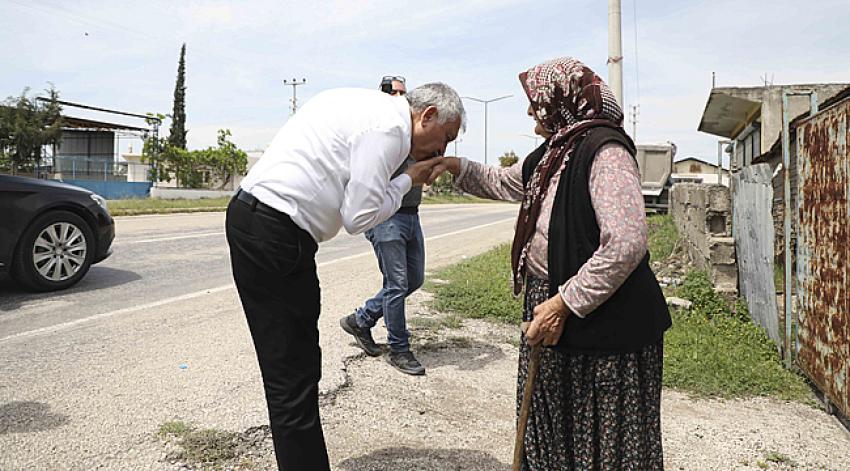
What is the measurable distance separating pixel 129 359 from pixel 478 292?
12.6 ft

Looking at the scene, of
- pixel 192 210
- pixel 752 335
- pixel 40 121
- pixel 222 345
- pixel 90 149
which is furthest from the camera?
pixel 90 149

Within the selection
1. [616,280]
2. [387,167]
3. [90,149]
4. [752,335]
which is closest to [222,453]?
[387,167]

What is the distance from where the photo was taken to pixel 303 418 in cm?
276

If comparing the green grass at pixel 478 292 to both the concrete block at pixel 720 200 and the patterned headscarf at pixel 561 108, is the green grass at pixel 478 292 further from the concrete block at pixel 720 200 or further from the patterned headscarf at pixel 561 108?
the patterned headscarf at pixel 561 108

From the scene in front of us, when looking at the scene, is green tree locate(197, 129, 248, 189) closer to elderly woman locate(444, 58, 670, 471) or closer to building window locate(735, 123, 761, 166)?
building window locate(735, 123, 761, 166)

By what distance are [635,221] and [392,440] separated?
6.44ft

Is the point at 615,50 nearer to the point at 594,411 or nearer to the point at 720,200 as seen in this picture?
the point at 720,200

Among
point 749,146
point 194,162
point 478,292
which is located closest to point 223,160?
point 194,162

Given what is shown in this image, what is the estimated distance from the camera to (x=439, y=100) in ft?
9.40

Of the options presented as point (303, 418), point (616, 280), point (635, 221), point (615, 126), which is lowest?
point (303, 418)

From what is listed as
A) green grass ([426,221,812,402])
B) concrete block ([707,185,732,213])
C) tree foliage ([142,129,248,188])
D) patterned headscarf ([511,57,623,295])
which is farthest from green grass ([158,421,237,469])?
tree foliage ([142,129,248,188])

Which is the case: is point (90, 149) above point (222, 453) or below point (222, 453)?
above

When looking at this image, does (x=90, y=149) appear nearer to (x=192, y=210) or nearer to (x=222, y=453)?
(x=192, y=210)

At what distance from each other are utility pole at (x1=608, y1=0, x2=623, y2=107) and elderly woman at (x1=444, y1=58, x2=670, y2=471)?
805 cm
